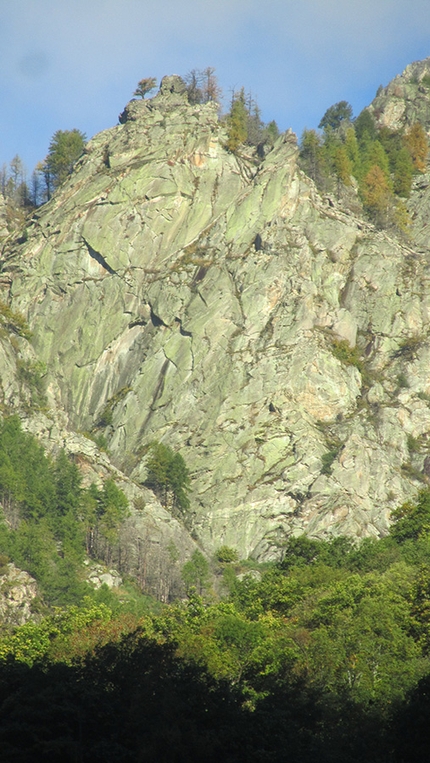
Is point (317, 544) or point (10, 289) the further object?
point (10, 289)

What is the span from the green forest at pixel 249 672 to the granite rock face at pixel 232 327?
18687 millimetres


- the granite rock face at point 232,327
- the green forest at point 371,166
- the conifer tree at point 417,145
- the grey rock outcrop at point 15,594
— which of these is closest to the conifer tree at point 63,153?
the granite rock face at point 232,327

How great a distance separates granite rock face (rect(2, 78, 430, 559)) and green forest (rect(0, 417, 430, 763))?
61.3 feet

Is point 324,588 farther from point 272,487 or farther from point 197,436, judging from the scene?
point 197,436

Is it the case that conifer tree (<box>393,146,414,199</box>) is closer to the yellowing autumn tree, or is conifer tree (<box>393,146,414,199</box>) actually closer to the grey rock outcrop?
the yellowing autumn tree

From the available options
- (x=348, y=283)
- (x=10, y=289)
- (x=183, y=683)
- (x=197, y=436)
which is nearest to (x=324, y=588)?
(x=183, y=683)

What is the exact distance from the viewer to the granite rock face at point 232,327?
112875 millimetres

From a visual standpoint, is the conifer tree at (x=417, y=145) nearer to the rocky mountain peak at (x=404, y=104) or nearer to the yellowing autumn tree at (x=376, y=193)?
the rocky mountain peak at (x=404, y=104)

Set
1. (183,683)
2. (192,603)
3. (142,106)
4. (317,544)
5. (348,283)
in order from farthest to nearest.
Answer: (142,106) < (348,283) < (317,544) < (192,603) < (183,683)

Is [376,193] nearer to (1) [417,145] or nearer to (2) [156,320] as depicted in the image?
(1) [417,145]

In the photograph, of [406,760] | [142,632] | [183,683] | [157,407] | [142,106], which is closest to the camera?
[406,760]

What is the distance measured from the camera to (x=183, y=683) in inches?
1954

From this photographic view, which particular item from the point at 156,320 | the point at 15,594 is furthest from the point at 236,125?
the point at 15,594

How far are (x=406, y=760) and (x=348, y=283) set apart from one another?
9204 centimetres
